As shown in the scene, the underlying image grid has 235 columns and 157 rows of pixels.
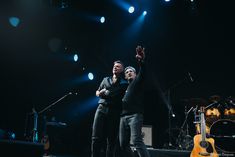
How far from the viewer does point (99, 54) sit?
819 cm

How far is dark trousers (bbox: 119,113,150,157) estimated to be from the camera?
12.2 ft

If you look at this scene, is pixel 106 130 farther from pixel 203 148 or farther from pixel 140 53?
pixel 203 148

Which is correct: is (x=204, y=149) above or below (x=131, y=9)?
below

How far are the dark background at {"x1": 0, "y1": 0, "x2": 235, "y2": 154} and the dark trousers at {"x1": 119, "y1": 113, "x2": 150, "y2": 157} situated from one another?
350cm

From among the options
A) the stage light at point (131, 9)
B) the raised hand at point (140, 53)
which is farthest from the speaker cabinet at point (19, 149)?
the stage light at point (131, 9)

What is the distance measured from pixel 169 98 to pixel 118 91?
393 centimetres

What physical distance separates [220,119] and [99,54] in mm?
3715

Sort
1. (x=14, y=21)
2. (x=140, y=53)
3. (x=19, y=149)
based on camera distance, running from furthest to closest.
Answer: (x=14, y=21) → (x=140, y=53) → (x=19, y=149)

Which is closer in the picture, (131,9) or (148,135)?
(148,135)

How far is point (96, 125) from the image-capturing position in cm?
392

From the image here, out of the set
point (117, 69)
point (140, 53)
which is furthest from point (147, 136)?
point (140, 53)

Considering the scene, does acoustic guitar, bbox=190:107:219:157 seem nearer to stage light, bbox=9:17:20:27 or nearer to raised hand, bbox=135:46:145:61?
raised hand, bbox=135:46:145:61

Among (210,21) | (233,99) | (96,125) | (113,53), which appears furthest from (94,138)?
(210,21)

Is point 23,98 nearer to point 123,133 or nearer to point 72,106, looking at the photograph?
point 72,106
